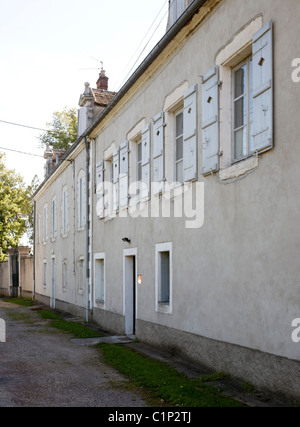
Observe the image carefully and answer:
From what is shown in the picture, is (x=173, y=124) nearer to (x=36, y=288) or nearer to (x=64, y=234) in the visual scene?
(x=64, y=234)

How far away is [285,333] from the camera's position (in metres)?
6.62

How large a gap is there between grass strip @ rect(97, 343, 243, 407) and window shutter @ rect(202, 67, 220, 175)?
3.37 meters

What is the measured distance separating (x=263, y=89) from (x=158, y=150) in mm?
4290

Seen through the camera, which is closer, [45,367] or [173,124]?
[45,367]

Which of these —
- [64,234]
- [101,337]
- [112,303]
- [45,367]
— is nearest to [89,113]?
[64,234]

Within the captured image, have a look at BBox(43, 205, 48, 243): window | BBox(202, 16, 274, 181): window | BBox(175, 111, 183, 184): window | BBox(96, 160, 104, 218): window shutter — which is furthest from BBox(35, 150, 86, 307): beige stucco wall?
BBox(202, 16, 274, 181): window

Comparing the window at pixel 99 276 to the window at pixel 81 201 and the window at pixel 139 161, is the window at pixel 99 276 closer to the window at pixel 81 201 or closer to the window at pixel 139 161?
the window at pixel 81 201

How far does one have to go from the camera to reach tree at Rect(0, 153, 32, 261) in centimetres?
4041

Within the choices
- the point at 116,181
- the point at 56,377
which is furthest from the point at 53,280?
the point at 56,377

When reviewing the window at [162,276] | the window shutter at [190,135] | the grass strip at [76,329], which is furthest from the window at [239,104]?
the grass strip at [76,329]

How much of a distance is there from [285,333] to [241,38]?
4.39 meters

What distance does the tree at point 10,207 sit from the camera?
40.4 metres

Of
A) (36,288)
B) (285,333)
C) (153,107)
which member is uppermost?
(153,107)
